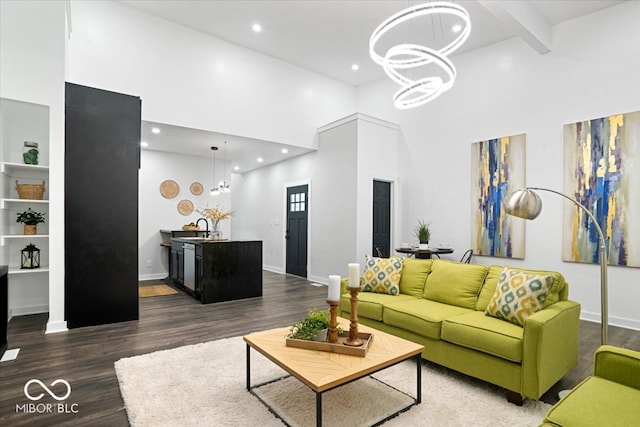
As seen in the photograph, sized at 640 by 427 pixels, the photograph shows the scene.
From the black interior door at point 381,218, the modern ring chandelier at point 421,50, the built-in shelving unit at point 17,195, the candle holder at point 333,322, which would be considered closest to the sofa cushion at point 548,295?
the candle holder at point 333,322

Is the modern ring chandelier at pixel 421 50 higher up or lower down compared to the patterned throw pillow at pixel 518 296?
higher up

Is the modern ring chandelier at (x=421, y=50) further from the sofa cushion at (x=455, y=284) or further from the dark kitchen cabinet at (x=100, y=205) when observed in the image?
the dark kitchen cabinet at (x=100, y=205)

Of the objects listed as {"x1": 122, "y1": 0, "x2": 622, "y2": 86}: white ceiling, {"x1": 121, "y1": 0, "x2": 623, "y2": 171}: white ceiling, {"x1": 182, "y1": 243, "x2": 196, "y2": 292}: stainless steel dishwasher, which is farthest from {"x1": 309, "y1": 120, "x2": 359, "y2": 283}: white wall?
{"x1": 182, "y1": 243, "x2": 196, "y2": 292}: stainless steel dishwasher

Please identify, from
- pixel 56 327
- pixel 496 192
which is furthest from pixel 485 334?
pixel 56 327

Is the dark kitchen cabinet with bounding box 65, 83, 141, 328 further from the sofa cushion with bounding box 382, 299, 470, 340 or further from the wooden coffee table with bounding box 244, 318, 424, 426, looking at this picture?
the sofa cushion with bounding box 382, 299, 470, 340

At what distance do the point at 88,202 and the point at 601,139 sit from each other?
6442 millimetres

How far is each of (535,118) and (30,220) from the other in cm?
698

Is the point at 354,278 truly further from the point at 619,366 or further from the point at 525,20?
the point at 525,20

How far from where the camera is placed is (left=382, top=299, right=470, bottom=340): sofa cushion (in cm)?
282

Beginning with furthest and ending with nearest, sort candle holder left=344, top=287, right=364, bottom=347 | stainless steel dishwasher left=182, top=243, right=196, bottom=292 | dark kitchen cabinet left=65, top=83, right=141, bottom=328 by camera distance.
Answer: stainless steel dishwasher left=182, top=243, right=196, bottom=292
dark kitchen cabinet left=65, top=83, right=141, bottom=328
candle holder left=344, top=287, right=364, bottom=347

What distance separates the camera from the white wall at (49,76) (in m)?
3.67

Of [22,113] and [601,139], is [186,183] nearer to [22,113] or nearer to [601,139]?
[22,113]

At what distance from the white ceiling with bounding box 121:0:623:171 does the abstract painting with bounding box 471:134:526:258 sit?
1514 mm

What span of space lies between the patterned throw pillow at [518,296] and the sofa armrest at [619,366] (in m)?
0.76
